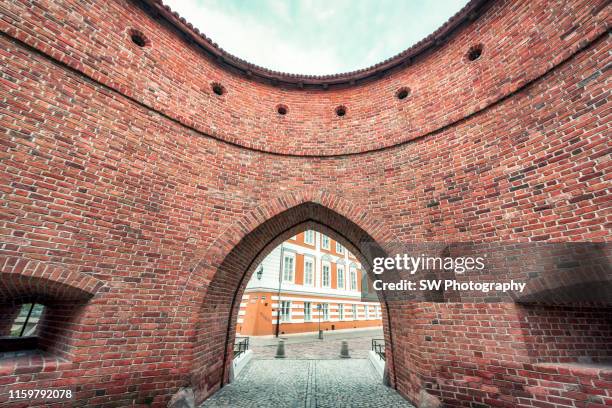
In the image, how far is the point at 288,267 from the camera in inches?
769

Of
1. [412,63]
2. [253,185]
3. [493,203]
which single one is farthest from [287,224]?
[412,63]

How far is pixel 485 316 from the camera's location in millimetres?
4215

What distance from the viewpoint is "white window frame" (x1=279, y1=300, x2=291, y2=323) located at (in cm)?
1830

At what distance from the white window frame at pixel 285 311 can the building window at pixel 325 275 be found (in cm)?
384

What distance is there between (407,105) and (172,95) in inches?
205

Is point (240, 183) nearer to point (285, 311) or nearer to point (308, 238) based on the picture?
point (285, 311)

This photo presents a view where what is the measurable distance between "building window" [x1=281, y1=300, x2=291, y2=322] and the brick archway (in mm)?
12485

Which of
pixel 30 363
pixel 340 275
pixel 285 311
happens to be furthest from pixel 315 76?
pixel 340 275

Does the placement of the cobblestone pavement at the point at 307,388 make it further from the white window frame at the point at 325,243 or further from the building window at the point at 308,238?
the white window frame at the point at 325,243

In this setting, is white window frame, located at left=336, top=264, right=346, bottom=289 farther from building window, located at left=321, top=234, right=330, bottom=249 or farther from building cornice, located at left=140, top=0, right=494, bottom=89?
building cornice, located at left=140, top=0, right=494, bottom=89

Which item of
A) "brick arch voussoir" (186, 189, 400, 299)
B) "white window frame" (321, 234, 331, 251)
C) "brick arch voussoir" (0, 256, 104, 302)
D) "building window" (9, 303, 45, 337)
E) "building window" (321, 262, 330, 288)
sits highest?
"white window frame" (321, 234, 331, 251)

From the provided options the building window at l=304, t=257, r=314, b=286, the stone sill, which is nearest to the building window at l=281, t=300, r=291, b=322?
the building window at l=304, t=257, r=314, b=286

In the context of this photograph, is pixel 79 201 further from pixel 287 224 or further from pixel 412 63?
pixel 412 63

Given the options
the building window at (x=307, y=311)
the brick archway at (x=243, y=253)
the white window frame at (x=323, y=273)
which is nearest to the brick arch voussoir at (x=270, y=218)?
the brick archway at (x=243, y=253)
